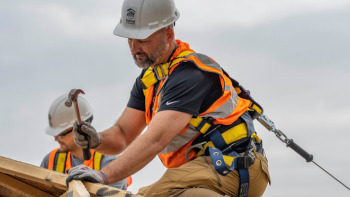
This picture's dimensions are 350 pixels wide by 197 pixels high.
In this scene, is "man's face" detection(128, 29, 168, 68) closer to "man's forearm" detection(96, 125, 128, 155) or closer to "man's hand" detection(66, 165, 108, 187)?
"man's forearm" detection(96, 125, 128, 155)

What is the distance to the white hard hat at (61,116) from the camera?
7941 mm

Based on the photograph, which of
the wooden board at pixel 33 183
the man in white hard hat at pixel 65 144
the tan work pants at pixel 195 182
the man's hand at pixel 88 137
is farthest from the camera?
the man in white hard hat at pixel 65 144

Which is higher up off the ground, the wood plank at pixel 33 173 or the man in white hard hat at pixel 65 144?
the man in white hard hat at pixel 65 144

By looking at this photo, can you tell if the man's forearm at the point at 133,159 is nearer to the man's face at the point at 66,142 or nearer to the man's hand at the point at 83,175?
the man's hand at the point at 83,175

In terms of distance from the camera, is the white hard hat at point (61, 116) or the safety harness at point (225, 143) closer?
the safety harness at point (225, 143)

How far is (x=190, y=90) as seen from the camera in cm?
449

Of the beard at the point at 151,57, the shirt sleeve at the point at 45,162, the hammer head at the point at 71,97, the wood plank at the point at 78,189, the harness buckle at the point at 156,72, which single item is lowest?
the wood plank at the point at 78,189

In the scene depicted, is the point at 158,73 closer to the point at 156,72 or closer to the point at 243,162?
the point at 156,72

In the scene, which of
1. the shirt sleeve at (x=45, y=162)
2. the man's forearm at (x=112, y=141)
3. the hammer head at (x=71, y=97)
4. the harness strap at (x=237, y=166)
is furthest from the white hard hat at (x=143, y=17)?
the shirt sleeve at (x=45, y=162)

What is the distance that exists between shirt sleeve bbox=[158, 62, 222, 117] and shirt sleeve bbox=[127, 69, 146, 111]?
77cm

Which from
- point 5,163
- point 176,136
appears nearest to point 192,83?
point 176,136

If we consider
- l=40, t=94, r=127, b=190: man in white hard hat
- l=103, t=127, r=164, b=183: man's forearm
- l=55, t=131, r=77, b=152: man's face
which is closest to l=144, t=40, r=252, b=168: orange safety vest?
l=103, t=127, r=164, b=183: man's forearm

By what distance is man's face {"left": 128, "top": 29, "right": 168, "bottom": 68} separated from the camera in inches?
192

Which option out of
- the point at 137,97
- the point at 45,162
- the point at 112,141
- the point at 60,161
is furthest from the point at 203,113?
the point at 45,162
